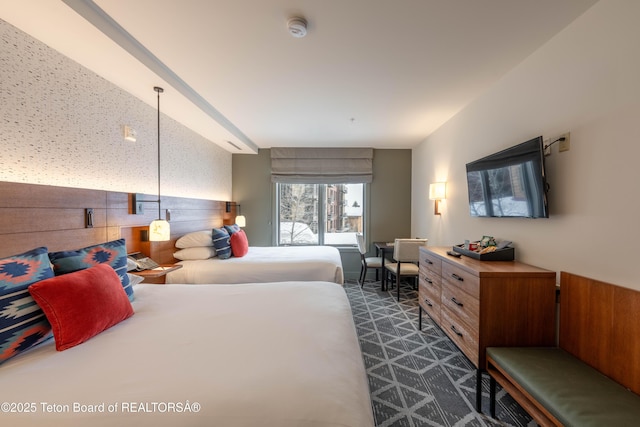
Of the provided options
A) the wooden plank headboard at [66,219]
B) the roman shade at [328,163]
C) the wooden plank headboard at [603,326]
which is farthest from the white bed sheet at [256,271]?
the roman shade at [328,163]

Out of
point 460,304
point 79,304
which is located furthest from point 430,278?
point 79,304

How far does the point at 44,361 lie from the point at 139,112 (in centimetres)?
238

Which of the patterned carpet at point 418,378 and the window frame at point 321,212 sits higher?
the window frame at point 321,212

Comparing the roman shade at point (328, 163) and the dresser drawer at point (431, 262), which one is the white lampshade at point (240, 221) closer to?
the roman shade at point (328, 163)

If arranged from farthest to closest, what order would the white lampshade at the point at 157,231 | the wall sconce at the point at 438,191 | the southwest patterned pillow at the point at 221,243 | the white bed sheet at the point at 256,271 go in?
the wall sconce at the point at 438,191, the southwest patterned pillow at the point at 221,243, the white bed sheet at the point at 256,271, the white lampshade at the point at 157,231

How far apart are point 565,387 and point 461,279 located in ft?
2.56

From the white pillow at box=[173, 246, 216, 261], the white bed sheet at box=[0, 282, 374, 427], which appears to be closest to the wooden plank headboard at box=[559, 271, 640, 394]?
the white bed sheet at box=[0, 282, 374, 427]

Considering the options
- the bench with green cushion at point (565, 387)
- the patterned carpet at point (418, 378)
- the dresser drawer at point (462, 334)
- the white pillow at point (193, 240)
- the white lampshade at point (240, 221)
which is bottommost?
the patterned carpet at point (418, 378)

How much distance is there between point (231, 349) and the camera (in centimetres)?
111

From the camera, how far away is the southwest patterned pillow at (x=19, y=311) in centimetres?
104

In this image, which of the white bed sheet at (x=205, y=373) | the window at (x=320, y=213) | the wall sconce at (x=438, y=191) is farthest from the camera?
the window at (x=320, y=213)

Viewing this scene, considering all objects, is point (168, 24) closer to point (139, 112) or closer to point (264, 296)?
point (139, 112)

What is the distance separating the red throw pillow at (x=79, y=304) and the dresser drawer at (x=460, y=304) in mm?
2258

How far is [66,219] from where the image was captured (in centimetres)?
178
